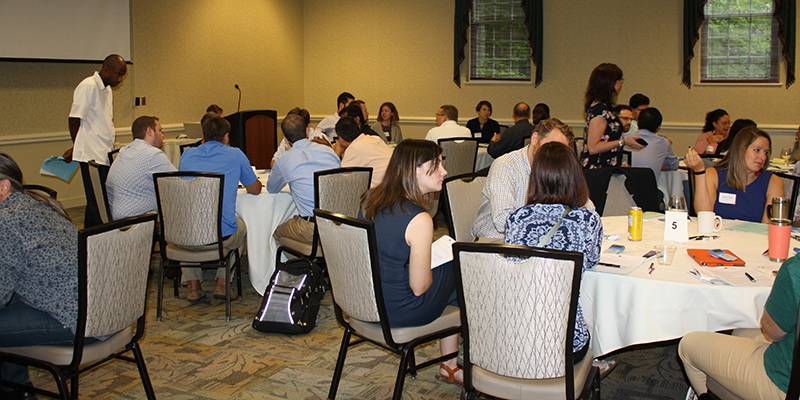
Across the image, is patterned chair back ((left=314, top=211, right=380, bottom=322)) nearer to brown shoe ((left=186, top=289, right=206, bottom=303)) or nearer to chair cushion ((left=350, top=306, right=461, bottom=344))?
chair cushion ((left=350, top=306, right=461, bottom=344))

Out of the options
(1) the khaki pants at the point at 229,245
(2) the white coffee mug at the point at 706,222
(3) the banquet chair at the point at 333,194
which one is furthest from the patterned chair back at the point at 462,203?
(1) the khaki pants at the point at 229,245

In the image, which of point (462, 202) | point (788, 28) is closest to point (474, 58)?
point (788, 28)

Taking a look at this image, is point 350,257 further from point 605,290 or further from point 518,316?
point 605,290

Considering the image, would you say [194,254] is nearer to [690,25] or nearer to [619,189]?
[619,189]

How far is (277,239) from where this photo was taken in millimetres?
4008

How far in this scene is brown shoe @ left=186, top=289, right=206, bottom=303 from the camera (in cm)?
417

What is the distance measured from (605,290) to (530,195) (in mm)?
433

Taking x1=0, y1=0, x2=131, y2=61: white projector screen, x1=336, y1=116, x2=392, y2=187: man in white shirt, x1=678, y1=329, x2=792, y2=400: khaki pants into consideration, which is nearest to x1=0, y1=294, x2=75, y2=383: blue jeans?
x1=678, y1=329, x2=792, y2=400: khaki pants

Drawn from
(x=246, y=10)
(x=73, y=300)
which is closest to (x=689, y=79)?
(x=246, y=10)

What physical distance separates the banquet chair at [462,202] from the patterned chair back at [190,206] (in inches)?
52.7

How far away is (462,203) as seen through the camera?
3.29 m

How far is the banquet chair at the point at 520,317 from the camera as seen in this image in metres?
1.79

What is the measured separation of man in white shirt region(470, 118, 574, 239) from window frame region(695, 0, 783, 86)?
21.5ft

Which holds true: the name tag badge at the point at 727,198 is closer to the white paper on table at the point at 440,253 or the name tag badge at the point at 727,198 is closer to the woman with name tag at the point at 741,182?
the woman with name tag at the point at 741,182
